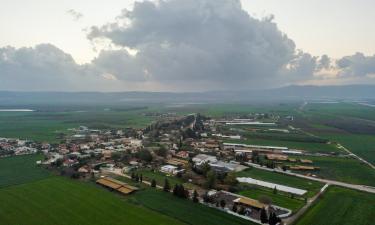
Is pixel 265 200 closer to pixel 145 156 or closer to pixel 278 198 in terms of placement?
pixel 278 198

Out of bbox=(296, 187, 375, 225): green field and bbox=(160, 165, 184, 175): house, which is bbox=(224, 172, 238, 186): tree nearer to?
bbox=(160, 165, 184, 175): house

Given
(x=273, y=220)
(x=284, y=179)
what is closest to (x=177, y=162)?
(x=284, y=179)

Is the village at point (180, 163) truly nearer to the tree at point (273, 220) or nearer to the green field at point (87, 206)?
the tree at point (273, 220)

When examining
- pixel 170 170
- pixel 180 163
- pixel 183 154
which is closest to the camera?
pixel 170 170

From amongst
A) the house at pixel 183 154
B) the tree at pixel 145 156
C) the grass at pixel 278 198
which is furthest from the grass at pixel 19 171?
the grass at pixel 278 198

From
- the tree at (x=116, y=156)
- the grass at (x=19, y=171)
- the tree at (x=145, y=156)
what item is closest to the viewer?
the grass at (x=19, y=171)

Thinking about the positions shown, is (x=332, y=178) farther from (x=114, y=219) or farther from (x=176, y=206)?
(x=114, y=219)
